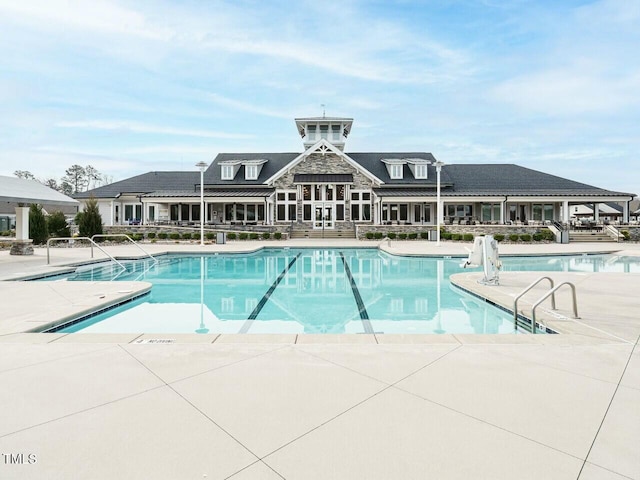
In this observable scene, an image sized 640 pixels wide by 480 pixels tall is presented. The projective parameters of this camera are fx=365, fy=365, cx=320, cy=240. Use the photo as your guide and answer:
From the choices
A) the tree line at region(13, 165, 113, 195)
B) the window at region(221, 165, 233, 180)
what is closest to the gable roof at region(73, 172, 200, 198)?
the window at region(221, 165, 233, 180)

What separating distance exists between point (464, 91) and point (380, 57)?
12.3m

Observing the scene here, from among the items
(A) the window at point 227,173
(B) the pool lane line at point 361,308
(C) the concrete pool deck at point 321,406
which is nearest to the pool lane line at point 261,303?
(C) the concrete pool deck at point 321,406

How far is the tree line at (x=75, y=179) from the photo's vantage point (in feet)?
245

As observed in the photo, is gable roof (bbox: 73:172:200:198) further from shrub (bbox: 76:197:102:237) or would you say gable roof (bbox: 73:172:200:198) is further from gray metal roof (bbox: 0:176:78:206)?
gray metal roof (bbox: 0:176:78:206)

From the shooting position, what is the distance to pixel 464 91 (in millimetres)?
30203

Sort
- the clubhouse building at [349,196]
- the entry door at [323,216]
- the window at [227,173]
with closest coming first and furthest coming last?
the clubhouse building at [349,196]
the entry door at [323,216]
the window at [227,173]

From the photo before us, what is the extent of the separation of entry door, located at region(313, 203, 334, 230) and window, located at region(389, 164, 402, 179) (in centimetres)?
696

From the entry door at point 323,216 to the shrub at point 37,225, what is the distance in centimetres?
2015

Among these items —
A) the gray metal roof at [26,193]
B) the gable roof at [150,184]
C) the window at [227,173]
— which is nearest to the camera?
the gray metal roof at [26,193]

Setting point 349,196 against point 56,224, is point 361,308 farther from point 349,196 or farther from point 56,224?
point 349,196

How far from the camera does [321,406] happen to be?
10.2 ft

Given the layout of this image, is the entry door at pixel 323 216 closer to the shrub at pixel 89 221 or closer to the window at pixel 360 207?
the window at pixel 360 207

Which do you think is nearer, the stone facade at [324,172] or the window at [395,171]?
the stone facade at [324,172]

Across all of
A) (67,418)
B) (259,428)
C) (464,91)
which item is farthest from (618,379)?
(464,91)
